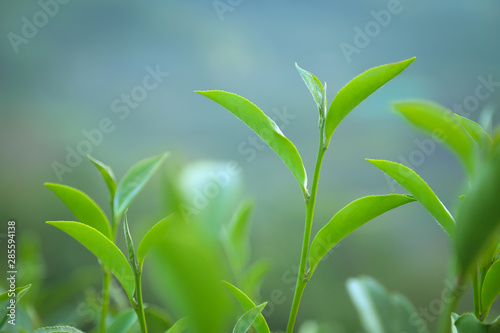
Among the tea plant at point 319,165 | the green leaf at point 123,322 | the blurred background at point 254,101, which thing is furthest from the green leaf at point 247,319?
the blurred background at point 254,101

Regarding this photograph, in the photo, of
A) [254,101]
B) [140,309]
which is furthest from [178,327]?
[254,101]

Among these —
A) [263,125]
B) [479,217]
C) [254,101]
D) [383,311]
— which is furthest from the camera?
[254,101]

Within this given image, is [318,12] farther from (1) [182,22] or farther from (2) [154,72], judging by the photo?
(2) [154,72]

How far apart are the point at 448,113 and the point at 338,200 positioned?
4.85 ft

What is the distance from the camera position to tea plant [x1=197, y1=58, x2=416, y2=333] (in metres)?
0.27

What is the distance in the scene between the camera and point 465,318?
0.24 meters

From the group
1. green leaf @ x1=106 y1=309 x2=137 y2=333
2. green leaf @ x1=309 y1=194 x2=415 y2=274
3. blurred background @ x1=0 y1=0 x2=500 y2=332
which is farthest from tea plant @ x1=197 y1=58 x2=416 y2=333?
blurred background @ x1=0 y1=0 x2=500 y2=332

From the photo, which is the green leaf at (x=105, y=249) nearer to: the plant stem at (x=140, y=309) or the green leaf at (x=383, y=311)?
the plant stem at (x=140, y=309)

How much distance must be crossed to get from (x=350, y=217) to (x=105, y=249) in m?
0.16

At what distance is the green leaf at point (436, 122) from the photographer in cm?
20

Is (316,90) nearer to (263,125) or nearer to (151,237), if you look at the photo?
(263,125)

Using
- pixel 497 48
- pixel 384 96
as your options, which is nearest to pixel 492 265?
pixel 384 96

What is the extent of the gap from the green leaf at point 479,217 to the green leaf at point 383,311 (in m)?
0.18

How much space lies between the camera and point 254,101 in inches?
71.2
